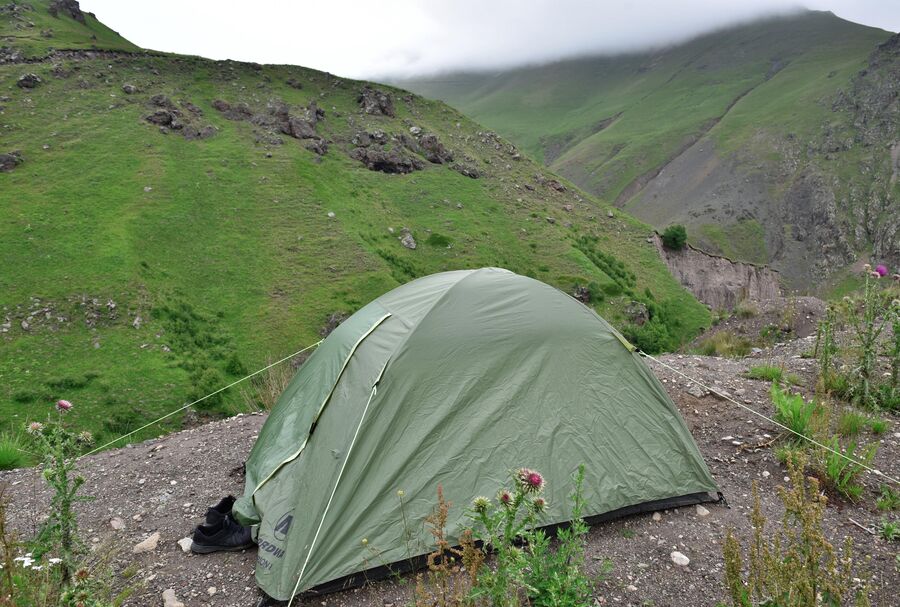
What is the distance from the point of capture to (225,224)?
1272 inches

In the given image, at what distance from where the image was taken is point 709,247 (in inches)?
3275

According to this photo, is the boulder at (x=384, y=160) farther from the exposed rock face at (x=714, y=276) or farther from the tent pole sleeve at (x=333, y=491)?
the tent pole sleeve at (x=333, y=491)

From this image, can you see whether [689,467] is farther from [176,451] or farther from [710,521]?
[176,451]

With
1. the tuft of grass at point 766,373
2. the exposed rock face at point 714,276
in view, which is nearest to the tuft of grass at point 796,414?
the tuft of grass at point 766,373

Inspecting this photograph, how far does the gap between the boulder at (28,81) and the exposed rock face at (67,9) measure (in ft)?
102

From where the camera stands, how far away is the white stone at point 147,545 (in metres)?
5.87

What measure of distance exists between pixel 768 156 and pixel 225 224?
340 feet

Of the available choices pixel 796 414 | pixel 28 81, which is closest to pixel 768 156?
pixel 796 414

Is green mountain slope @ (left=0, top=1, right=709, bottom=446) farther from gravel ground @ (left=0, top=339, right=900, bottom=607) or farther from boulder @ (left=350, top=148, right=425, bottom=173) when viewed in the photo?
gravel ground @ (left=0, top=339, right=900, bottom=607)

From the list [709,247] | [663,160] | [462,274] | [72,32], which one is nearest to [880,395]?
[462,274]

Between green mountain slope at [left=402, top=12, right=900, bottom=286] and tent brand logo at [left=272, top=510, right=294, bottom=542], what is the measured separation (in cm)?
9056

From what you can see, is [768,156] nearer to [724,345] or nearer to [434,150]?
[434,150]

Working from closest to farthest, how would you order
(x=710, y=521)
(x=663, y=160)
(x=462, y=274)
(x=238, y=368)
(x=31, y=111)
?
1. (x=710, y=521)
2. (x=462, y=274)
3. (x=238, y=368)
4. (x=31, y=111)
5. (x=663, y=160)

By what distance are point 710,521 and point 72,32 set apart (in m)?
71.4
